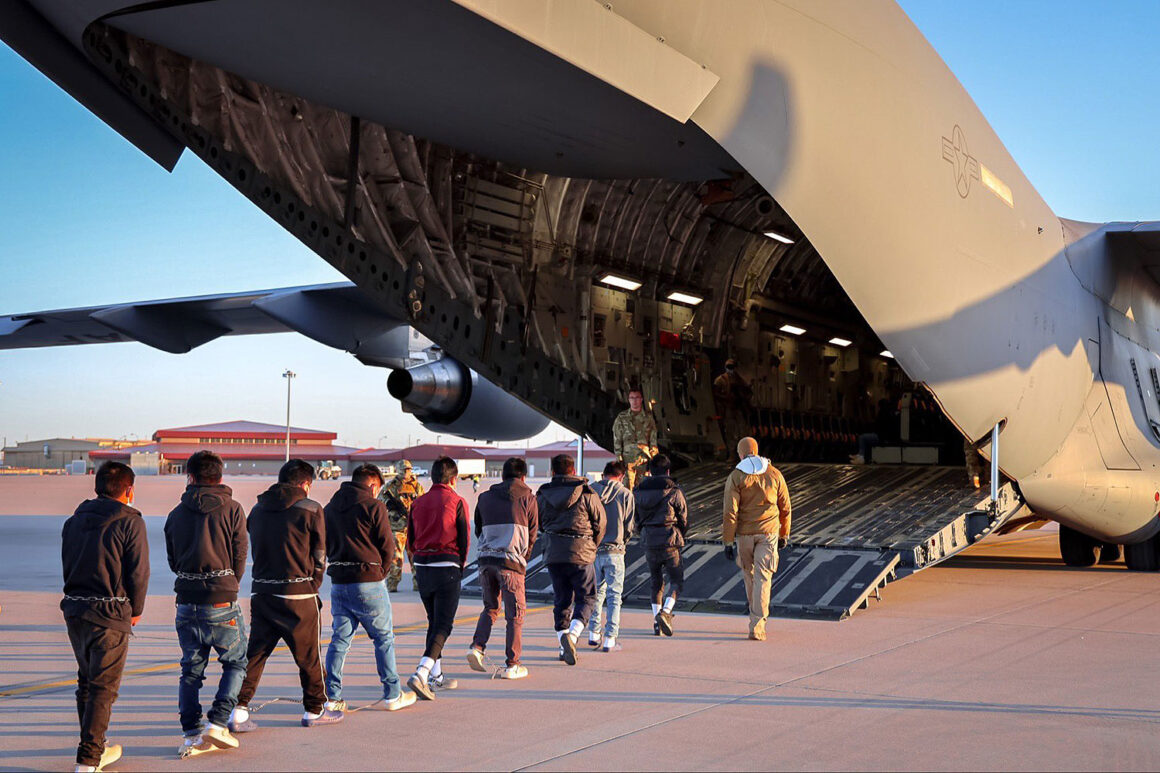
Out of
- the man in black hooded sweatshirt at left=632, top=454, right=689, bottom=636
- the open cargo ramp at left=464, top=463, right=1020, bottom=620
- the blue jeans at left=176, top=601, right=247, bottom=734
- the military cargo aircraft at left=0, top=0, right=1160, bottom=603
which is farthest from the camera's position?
the open cargo ramp at left=464, top=463, right=1020, bottom=620

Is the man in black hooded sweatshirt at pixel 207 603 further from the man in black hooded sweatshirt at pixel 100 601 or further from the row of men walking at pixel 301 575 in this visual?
the man in black hooded sweatshirt at pixel 100 601

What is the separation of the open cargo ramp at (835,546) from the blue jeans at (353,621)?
4.48 meters

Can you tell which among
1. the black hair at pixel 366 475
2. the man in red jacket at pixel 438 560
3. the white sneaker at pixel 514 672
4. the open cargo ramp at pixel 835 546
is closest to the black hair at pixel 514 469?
the man in red jacket at pixel 438 560

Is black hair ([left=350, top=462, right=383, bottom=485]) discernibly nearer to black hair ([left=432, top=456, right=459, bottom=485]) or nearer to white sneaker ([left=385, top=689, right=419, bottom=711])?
black hair ([left=432, top=456, right=459, bottom=485])

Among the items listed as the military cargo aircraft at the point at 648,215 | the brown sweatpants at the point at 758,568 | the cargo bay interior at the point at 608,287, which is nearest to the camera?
the military cargo aircraft at the point at 648,215

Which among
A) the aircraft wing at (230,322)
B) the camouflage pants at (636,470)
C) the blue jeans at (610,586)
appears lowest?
the blue jeans at (610,586)

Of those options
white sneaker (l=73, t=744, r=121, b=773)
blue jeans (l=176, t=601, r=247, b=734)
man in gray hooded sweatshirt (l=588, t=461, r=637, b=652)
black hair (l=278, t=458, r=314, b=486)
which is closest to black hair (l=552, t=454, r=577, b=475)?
man in gray hooded sweatshirt (l=588, t=461, r=637, b=652)

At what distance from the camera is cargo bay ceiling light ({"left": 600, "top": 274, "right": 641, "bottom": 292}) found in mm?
12255

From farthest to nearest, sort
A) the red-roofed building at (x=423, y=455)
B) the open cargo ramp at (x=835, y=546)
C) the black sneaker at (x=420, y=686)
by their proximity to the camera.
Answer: the red-roofed building at (x=423, y=455)
the open cargo ramp at (x=835, y=546)
the black sneaker at (x=420, y=686)

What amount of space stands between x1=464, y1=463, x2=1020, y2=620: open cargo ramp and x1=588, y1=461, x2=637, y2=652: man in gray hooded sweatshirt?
1.84 metres

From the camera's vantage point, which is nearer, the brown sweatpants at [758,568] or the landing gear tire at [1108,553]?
the brown sweatpants at [758,568]

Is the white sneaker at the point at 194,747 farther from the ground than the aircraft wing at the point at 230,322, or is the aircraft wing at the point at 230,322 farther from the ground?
the aircraft wing at the point at 230,322

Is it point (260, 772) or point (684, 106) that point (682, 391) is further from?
point (260, 772)

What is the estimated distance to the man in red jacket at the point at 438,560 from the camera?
6.24m
